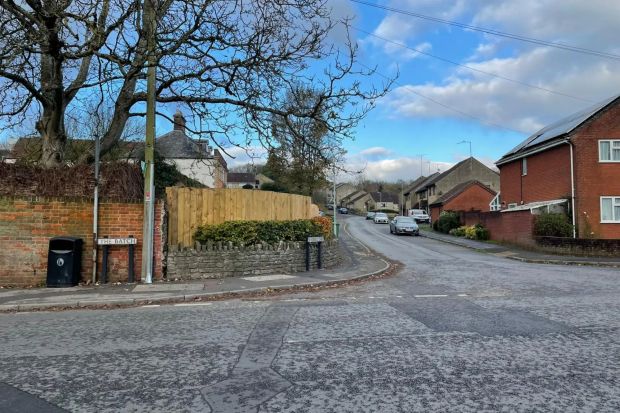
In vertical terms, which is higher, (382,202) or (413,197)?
(382,202)

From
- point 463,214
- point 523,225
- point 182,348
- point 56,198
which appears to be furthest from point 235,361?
point 463,214

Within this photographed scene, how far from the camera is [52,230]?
12250 mm

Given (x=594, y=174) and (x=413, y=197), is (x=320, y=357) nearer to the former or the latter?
(x=594, y=174)

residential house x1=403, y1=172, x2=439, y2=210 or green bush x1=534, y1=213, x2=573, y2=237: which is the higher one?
residential house x1=403, y1=172, x2=439, y2=210

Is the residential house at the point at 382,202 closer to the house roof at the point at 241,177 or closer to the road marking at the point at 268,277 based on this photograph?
the house roof at the point at 241,177

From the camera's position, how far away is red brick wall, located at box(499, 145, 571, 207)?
2677cm

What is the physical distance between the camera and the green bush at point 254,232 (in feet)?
44.5

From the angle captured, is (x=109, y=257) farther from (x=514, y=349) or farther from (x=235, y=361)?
(x=514, y=349)

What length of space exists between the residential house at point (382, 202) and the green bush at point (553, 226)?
9760 cm

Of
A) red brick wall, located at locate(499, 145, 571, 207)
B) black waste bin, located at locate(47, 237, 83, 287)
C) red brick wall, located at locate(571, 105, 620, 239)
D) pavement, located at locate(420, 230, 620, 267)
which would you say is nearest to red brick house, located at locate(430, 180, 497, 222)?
red brick wall, located at locate(499, 145, 571, 207)

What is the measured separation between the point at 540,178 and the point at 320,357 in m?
27.9

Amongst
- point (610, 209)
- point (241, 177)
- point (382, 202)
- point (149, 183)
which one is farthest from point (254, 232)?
point (382, 202)

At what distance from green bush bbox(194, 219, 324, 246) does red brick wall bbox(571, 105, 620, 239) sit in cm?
1746

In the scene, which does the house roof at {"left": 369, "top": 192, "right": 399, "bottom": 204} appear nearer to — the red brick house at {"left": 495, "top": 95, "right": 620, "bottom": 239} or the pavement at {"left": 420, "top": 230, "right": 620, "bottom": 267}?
the pavement at {"left": 420, "top": 230, "right": 620, "bottom": 267}
